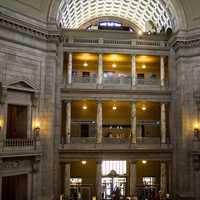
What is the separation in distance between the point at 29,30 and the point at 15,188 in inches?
523

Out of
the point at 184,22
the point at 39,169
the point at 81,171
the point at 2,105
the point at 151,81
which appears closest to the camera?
the point at 2,105

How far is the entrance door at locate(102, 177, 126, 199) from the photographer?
106 feet

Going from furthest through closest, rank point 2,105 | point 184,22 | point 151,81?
point 151,81, point 184,22, point 2,105

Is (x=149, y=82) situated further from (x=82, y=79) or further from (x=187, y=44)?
(x=82, y=79)

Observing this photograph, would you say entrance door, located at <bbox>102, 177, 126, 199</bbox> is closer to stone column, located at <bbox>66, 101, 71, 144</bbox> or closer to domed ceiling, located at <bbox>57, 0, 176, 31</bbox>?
stone column, located at <bbox>66, 101, 71, 144</bbox>

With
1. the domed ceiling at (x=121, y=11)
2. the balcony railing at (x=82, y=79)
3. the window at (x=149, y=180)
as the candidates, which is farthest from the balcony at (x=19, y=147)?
the window at (x=149, y=180)

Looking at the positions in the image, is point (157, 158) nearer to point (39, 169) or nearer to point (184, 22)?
point (39, 169)

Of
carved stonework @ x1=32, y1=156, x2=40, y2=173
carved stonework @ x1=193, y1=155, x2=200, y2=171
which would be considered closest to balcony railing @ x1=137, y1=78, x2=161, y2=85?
carved stonework @ x1=193, y1=155, x2=200, y2=171

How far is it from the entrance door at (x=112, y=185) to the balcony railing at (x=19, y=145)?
10632 mm

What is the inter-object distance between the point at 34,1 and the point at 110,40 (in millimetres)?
8019

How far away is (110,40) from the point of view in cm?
3003

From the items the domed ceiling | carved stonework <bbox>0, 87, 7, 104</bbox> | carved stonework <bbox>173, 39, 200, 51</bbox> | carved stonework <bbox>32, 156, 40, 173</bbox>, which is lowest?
carved stonework <bbox>32, 156, 40, 173</bbox>

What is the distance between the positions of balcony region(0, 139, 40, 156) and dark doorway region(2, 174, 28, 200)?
2.29m

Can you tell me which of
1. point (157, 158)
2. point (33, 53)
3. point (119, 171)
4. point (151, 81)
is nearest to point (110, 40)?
point (151, 81)
